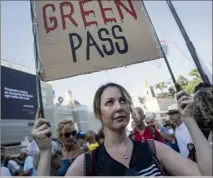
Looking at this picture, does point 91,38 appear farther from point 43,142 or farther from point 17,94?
point 17,94

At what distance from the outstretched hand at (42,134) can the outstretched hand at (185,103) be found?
2.49 ft

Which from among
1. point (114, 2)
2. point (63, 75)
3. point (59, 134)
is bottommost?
point (59, 134)

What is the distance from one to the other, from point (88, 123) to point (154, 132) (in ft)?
94.0

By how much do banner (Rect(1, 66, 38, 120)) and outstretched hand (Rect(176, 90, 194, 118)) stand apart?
46.3 ft

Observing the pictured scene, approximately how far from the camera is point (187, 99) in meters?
1.32

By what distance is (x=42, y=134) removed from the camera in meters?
1.33

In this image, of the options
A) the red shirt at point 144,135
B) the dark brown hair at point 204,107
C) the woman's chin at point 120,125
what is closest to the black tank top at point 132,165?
the woman's chin at point 120,125

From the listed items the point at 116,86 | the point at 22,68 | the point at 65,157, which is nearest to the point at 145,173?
the point at 116,86

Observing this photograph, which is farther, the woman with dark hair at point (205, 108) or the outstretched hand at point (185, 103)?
the woman with dark hair at point (205, 108)

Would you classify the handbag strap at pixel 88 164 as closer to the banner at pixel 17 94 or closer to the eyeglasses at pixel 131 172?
the eyeglasses at pixel 131 172

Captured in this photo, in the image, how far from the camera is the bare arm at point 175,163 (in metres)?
1.34

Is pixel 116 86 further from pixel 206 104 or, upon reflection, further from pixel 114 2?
pixel 114 2

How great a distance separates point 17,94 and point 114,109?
598 inches

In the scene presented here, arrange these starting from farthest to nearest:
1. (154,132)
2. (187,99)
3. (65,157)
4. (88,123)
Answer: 1. (88,123)
2. (154,132)
3. (65,157)
4. (187,99)
